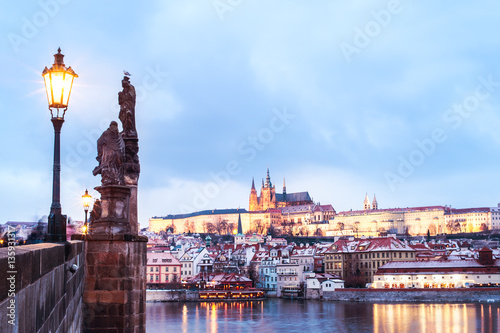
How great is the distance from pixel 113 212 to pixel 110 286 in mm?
1155

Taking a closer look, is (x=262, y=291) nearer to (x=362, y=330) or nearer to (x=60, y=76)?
(x=362, y=330)

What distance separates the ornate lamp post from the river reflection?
135ft

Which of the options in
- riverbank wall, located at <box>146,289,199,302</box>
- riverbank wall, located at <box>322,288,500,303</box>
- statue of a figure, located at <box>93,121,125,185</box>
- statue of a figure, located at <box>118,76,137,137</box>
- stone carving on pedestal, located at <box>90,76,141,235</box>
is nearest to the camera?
stone carving on pedestal, located at <box>90,76,141,235</box>

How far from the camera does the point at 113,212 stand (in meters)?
9.45

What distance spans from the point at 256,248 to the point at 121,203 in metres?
111

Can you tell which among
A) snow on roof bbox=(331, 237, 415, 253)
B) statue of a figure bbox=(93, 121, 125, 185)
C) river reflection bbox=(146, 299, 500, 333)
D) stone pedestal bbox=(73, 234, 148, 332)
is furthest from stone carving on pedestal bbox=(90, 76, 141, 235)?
snow on roof bbox=(331, 237, 415, 253)

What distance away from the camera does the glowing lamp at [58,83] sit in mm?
6598

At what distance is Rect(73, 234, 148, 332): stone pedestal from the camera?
28.9 feet

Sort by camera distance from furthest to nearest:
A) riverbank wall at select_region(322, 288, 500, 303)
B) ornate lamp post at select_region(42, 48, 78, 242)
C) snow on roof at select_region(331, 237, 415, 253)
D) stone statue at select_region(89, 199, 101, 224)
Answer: snow on roof at select_region(331, 237, 415, 253), riverbank wall at select_region(322, 288, 500, 303), stone statue at select_region(89, 199, 101, 224), ornate lamp post at select_region(42, 48, 78, 242)

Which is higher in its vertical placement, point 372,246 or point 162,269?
point 372,246

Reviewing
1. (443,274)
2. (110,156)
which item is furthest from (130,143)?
(443,274)

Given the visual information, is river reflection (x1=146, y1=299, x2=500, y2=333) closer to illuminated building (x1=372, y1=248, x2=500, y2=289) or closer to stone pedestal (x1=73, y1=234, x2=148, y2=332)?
illuminated building (x1=372, y1=248, x2=500, y2=289)

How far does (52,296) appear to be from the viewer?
483 centimetres

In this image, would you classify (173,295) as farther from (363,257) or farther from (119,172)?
(119,172)
